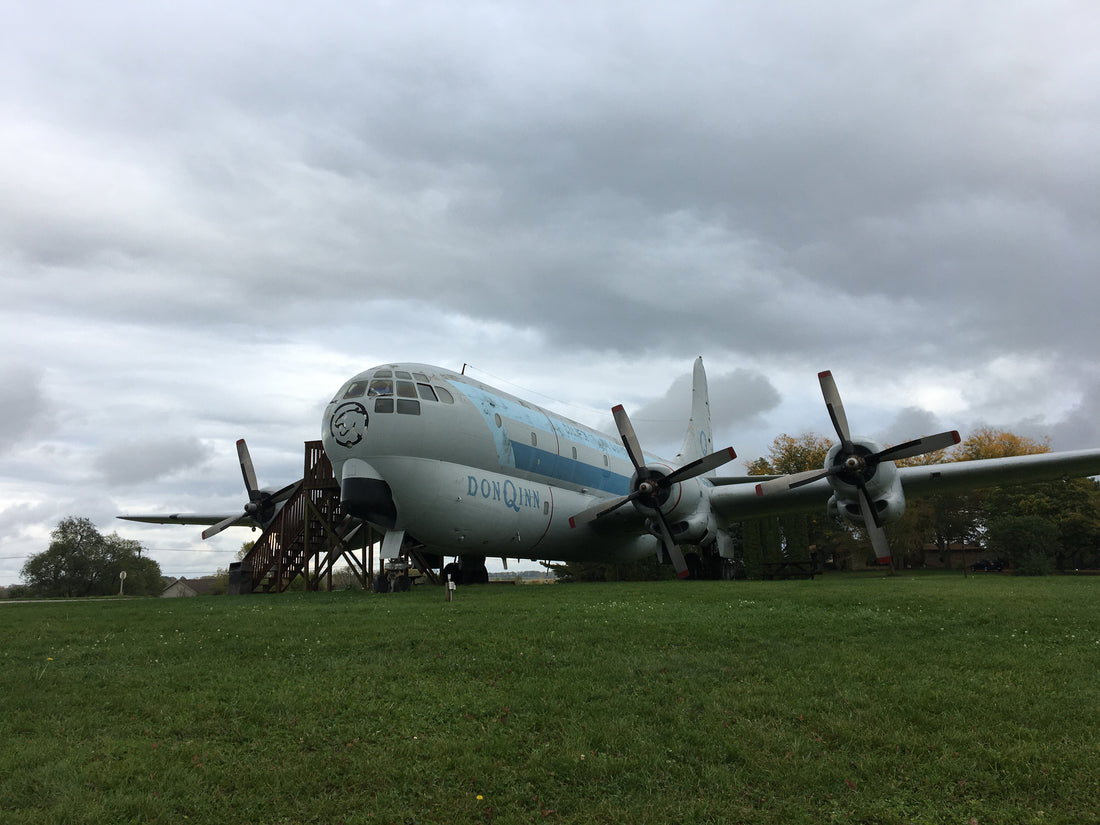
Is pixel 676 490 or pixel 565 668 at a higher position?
pixel 676 490

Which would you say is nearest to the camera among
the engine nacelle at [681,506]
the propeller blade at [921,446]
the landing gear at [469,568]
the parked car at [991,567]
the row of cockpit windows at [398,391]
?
the propeller blade at [921,446]

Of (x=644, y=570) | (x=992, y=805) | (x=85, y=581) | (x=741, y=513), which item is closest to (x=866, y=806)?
(x=992, y=805)

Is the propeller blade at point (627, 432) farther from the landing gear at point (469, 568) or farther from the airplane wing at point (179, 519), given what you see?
the airplane wing at point (179, 519)

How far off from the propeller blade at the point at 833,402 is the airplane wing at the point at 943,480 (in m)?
2.10

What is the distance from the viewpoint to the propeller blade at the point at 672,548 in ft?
76.6

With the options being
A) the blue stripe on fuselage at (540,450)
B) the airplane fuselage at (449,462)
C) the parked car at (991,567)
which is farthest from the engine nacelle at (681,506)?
the parked car at (991,567)

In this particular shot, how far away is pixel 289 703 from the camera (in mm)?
8039

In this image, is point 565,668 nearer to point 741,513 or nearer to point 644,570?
point 741,513

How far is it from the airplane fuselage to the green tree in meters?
53.1

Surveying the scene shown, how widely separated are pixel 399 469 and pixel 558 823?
53.1ft

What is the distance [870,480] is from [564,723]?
17.6 m

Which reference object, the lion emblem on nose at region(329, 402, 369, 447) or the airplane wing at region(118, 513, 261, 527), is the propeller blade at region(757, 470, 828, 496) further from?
the airplane wing at region(118, 513, 261, 527)

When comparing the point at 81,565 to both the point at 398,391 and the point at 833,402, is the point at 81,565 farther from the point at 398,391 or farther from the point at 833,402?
the point at 833,402

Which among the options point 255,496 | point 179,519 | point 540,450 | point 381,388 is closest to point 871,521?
point 540,450
